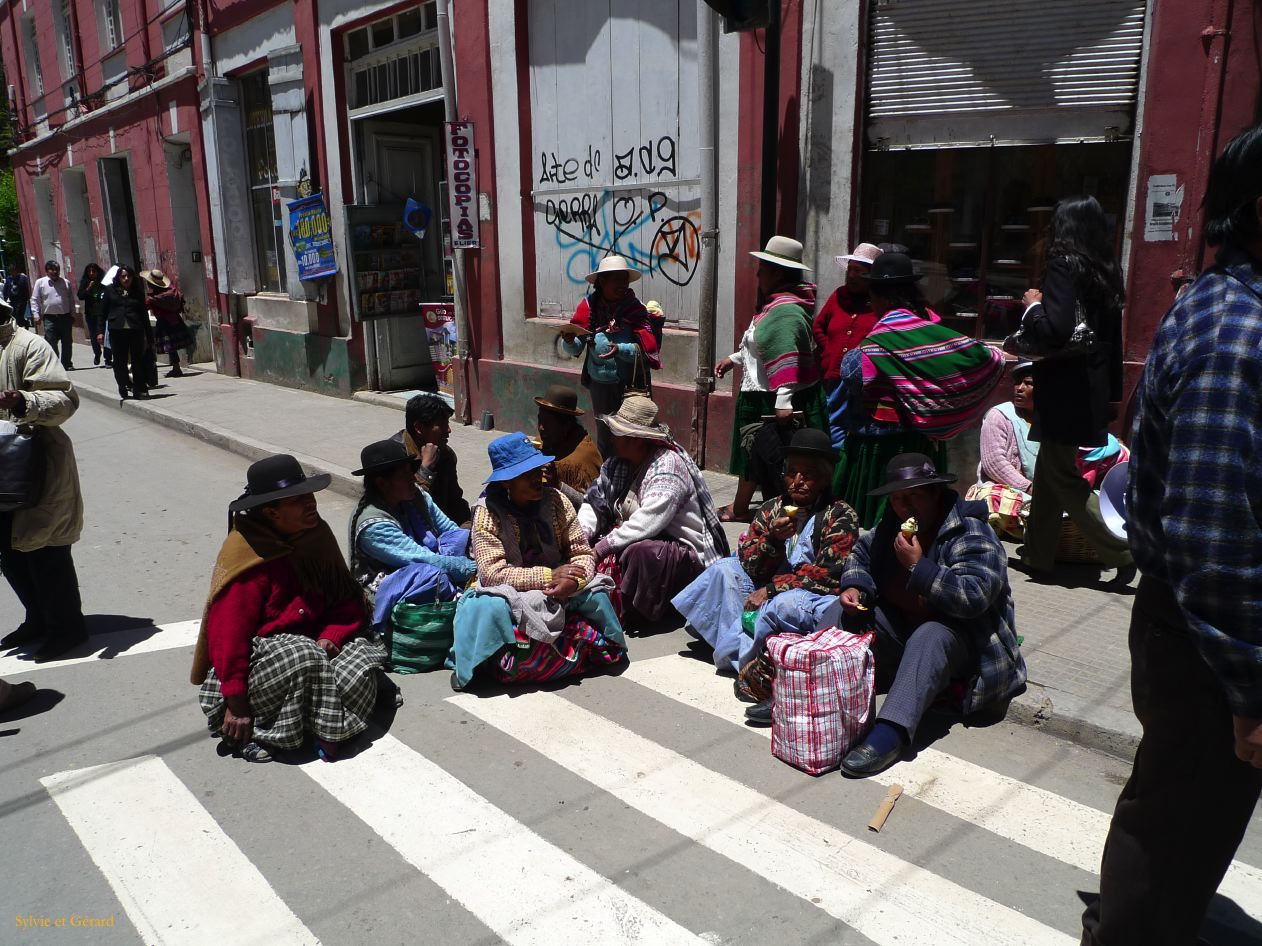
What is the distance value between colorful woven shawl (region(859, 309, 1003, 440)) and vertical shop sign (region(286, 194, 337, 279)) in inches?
358

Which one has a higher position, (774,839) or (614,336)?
(614,336)

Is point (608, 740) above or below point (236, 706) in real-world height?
below

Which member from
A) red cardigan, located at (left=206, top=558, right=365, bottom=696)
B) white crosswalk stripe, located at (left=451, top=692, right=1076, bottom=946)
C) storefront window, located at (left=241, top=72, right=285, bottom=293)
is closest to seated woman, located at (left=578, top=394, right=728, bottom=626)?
white crosswalk stripe, located at (left=451, top=692, right=1076, bottom=946)

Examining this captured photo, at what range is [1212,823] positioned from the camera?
213 cm

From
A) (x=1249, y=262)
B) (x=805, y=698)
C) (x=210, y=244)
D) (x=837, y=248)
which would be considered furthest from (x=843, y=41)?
(x=210, y=244)

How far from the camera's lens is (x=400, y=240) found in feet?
40.0

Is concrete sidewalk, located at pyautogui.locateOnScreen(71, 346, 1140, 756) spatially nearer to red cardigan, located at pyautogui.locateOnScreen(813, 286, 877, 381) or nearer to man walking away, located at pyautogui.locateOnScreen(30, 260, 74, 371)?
man walking away, located at pyautogui.locateOnScreen(30, 260, 74, 371)

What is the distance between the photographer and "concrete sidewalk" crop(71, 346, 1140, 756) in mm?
3916

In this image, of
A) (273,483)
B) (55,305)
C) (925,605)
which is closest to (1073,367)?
(925,605)

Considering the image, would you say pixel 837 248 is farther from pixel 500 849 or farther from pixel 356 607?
pixel 500 849

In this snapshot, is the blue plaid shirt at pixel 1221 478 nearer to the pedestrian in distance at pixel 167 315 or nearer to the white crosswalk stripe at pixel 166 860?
the white crosswalk stripe at pixel 166 860

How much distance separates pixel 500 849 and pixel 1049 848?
1.77m

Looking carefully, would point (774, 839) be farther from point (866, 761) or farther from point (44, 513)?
point (44, 513)

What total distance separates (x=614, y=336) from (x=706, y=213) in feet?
4.47
